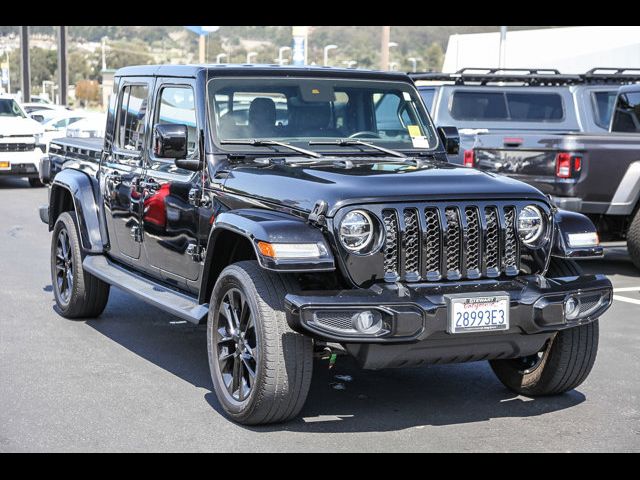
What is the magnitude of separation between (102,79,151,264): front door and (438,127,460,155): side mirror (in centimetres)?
205

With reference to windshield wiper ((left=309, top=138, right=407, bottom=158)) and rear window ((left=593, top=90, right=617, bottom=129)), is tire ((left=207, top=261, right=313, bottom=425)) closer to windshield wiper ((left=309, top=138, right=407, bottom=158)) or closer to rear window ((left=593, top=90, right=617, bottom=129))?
windshield wiper ((left=309, top=138, right=407, bottom=158))

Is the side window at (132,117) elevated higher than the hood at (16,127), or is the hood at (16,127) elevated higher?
the side window at (132,117)

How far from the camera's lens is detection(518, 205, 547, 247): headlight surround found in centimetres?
568

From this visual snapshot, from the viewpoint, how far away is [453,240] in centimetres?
546

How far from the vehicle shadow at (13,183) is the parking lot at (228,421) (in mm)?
13537

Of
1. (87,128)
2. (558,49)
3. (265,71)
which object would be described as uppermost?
(558,49)

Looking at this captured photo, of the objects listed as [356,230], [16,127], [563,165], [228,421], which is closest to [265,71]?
[356,230]

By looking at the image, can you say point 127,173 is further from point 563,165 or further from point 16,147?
point 16,147

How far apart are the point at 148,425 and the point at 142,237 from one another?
6.31ft

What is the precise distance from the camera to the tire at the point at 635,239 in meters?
10.4

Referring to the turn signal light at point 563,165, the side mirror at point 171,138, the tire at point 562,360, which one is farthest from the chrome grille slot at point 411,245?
the turn signal light at point 563,165

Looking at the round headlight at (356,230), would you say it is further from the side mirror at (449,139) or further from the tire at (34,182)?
the tire at (34,182)

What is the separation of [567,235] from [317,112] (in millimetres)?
1857

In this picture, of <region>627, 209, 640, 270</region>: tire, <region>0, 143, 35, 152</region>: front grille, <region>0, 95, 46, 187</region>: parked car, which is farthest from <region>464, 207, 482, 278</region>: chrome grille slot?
<region>0, 143, 35, 152</region>: front grille
